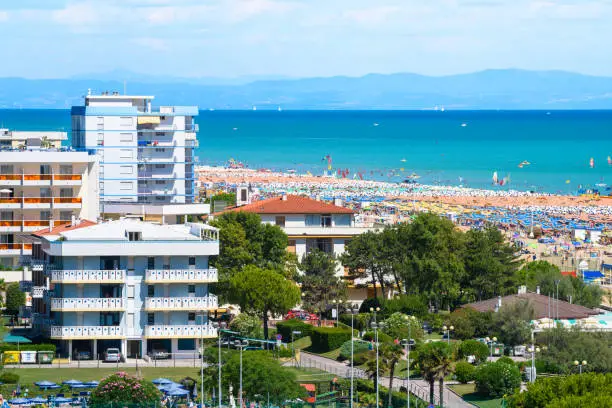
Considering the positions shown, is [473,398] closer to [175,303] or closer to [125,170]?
[175,303]

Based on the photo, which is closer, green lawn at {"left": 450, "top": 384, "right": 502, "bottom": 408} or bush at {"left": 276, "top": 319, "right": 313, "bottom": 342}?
green lawn at {"left": 450, "top": 384, "right": 502, "bottom": 408}

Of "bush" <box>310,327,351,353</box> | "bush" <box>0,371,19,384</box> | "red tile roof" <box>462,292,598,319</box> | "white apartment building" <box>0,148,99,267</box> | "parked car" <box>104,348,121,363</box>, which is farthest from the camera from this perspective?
"white apartment building" <box>0,148,99,267</box>

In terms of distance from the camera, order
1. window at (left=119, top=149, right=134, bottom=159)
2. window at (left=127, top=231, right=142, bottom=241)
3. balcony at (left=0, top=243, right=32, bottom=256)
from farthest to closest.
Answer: window at (left=119, top=149, right=134, bottom=159), balcony at (left=0, top=243, right=32, bottom=256), window at (left=127, top=231, right=142, bottom=241)

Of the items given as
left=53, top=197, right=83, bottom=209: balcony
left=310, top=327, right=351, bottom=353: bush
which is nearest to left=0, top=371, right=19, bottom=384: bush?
left=310, top=327, right=351, bottom=353: bush

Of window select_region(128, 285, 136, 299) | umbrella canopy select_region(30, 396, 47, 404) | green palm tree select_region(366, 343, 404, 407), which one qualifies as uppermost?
window select_region(128, 285, 136, 299)

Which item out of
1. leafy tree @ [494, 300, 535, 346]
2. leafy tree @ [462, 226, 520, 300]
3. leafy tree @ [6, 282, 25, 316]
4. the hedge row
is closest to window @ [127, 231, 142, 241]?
the hedge row

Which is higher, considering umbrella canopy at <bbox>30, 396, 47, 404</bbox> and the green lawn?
umbrella canopy at <bbox>30, 396, 47, 404</bbox>

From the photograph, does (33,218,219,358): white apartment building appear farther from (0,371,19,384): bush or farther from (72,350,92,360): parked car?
(0,371,19,384): bush

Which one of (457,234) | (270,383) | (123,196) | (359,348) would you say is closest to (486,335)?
(359,348)

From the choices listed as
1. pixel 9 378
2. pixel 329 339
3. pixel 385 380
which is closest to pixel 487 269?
pixel 329 339
